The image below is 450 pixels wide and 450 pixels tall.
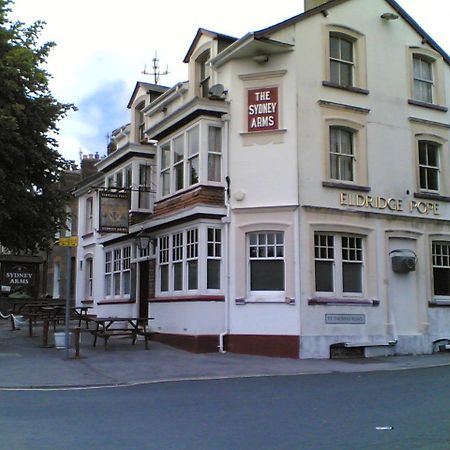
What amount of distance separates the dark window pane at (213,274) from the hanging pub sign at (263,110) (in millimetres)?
3969

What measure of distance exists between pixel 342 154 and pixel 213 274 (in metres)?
5.19

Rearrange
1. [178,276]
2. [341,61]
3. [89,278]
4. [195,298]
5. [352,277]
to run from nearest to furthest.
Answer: [195,298] → [352,277] → [341,61] → [178,276] → [89,278]

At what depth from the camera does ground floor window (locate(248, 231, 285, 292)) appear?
1680 cm

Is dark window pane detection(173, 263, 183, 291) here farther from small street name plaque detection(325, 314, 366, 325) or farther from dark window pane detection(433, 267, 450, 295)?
dark window pane detection(433, 267, 450, 295)

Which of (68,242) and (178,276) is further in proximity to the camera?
(178,276)

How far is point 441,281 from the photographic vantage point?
19.2 m

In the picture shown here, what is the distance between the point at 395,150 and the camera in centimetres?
1859

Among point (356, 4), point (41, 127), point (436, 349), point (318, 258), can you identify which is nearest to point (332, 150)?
point (318, 258)

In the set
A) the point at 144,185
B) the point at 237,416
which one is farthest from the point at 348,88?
the point at 237,416

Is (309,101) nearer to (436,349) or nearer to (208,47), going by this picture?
(208,47)

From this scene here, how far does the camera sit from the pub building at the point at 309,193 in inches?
661

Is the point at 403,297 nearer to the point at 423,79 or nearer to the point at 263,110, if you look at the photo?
the point at 263,110

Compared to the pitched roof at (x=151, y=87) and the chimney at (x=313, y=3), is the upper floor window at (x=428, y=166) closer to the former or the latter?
the chimney at (x=313, y=3)

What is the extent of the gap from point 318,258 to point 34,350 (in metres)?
8.29
